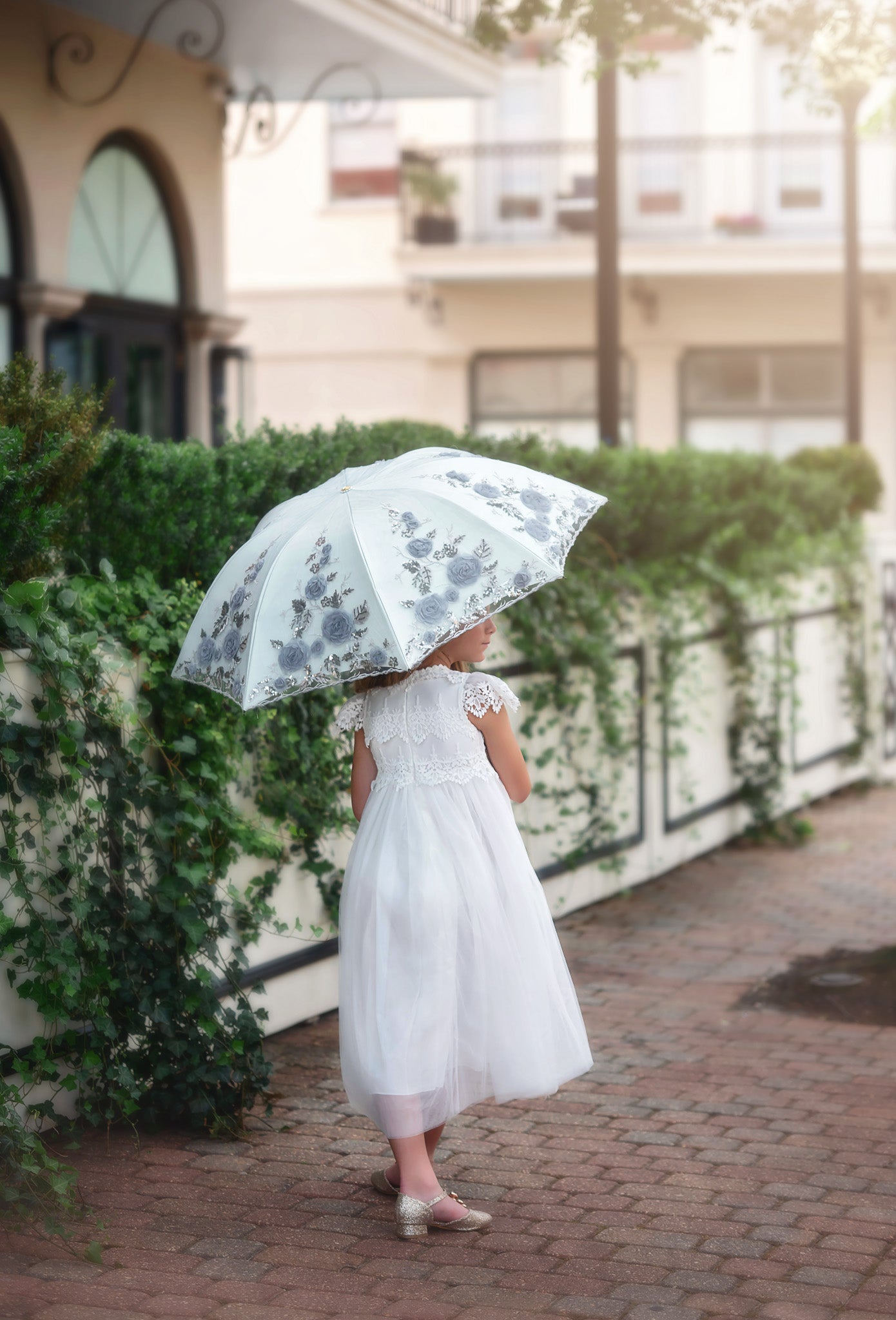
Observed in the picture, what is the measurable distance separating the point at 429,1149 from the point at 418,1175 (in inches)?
8.7

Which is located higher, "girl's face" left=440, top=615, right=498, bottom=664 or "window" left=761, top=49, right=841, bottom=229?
"window" left=761, top=49, right=841, bottom=229

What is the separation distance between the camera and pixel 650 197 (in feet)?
76.1

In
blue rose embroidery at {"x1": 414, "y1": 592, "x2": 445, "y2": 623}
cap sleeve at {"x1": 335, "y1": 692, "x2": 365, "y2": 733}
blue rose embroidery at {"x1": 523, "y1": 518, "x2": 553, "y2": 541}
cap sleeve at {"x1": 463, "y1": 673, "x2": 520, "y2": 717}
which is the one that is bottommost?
cap sleeve at {"x1": 335, "y1": 692, "x2": 365, "y2": 733}

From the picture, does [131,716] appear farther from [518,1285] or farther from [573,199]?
[573,199]

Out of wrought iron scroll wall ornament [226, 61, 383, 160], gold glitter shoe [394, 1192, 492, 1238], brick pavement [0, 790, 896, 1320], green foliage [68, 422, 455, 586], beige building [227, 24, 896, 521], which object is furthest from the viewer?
beige building [227, 24, 896, 521]

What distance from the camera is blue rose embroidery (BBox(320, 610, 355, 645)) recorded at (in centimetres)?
383

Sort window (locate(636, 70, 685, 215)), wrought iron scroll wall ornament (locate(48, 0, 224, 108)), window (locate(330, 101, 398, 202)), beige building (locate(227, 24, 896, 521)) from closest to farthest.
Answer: wrought iron scroll wall ornament (locate(48, 0, 224, 108)) → beige building (locate(227, 24, 896, 521)) → window (locate(636, 70, 685, 215)) → window (locate(330, 101, 398, 202))

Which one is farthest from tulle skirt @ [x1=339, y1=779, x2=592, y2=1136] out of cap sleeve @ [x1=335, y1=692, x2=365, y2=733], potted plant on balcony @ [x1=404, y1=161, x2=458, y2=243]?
potted plant on balcony @ [x1=404, y1=161, x2=458, y2=243]

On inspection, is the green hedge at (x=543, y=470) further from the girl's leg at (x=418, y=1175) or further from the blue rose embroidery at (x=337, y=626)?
the girl's leg at (x=418, y=1175)

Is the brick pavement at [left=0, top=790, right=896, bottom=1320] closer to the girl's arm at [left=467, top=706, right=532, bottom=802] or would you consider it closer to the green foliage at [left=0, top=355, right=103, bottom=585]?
the girl's arm at [left=467, top=706, right=532, bottom=802]

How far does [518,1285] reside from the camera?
149 inches

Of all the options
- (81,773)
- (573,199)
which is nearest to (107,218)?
(81,773)

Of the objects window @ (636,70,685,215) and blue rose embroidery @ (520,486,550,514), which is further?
window @ (636,70,685,215)

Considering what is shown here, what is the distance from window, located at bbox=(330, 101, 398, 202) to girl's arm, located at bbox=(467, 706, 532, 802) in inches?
803
